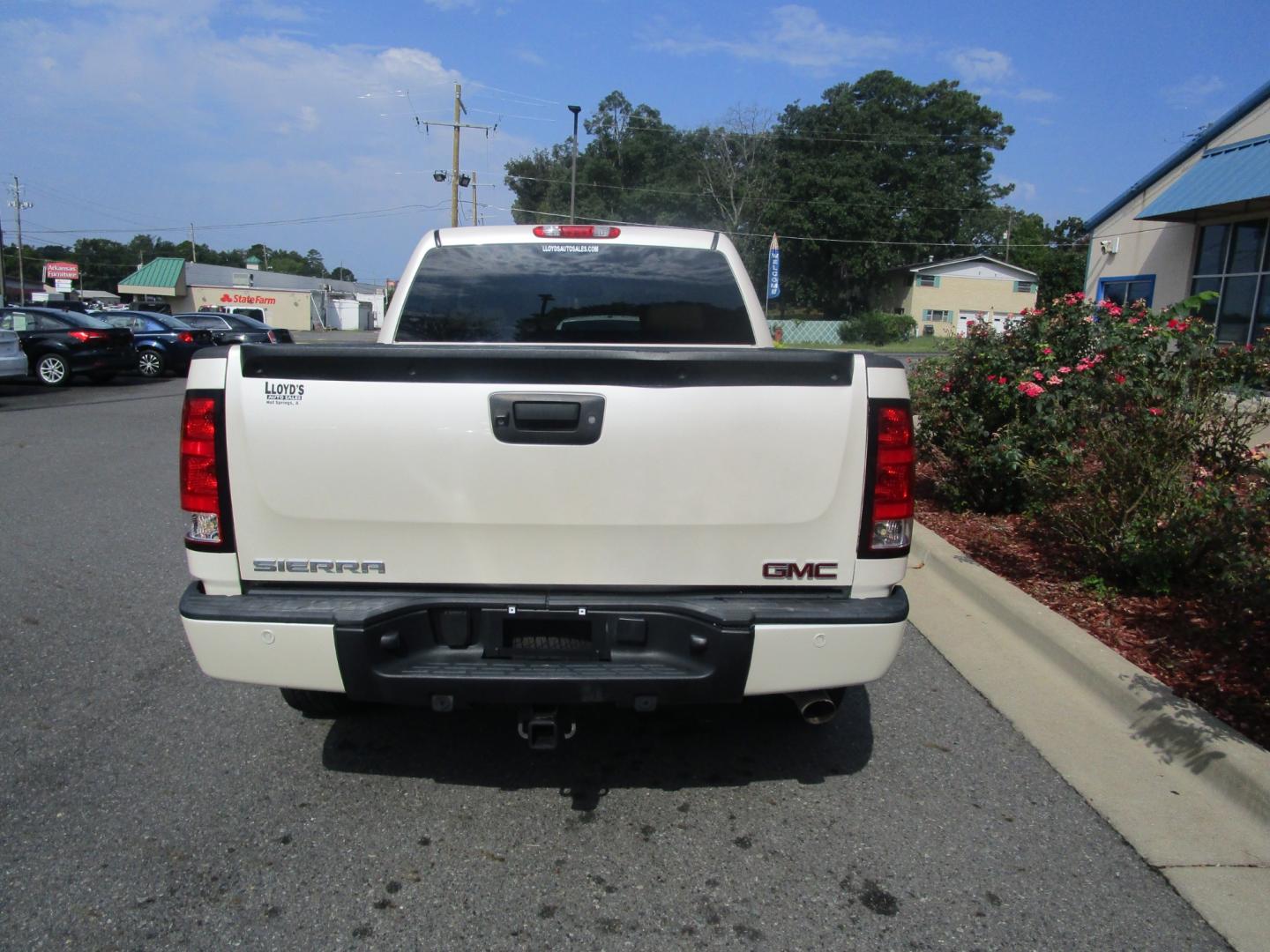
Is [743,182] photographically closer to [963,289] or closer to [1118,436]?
[963,289]

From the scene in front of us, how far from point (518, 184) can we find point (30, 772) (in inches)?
3474

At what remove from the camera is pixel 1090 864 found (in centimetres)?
299

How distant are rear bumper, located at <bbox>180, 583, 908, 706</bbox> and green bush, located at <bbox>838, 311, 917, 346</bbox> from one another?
155ft

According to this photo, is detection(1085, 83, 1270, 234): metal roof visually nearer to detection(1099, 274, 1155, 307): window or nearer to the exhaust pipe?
detection(1099, 274, 1155, 307): window

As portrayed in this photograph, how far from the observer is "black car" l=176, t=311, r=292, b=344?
24.7 metres

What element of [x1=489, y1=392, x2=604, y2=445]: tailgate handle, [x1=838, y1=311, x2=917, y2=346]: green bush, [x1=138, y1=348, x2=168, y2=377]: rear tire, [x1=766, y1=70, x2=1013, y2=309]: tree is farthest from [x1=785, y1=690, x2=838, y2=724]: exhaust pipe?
[x1=766, y1=70, x2=1013, y2=309]: tree

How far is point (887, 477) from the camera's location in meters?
2.94

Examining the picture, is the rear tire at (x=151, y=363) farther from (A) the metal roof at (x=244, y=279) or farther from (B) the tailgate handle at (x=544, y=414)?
(A) the metal roof at (x=244, y=279)

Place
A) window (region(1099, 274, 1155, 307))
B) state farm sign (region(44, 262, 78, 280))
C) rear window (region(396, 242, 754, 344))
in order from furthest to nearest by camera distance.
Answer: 1. state farm sign (region(44, 262, 78, 280))
2. window (region(1099, 274, 1155, 307))
3. rear window (region(396, 242, 754, 344))

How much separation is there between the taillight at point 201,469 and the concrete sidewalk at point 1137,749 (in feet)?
10.4

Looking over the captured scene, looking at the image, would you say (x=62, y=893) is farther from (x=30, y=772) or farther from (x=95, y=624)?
(x=95, y=624)

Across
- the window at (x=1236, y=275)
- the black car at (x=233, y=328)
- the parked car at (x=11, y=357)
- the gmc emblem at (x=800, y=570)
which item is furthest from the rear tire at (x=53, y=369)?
the window at (x=1236, y=275)

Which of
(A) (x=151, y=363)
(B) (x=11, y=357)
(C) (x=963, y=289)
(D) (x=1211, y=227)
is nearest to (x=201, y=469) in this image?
(B) (x=11, y=357)

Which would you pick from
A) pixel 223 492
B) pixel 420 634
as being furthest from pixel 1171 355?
pixel 223 492
